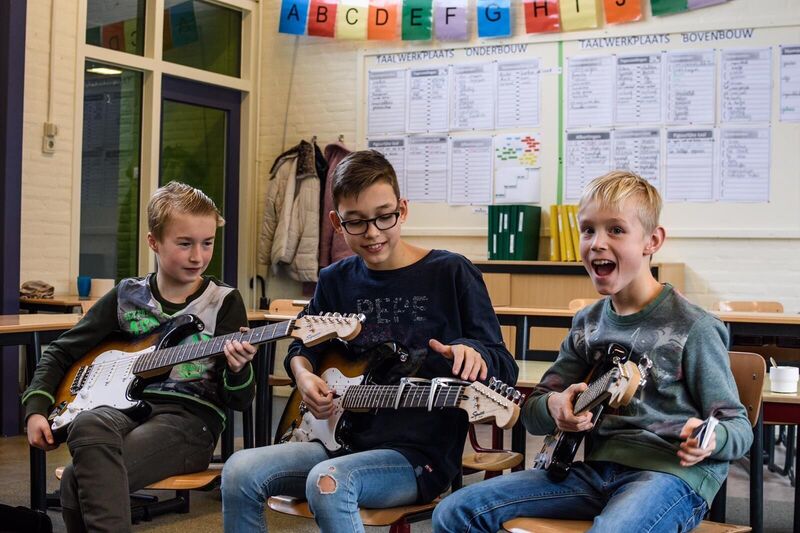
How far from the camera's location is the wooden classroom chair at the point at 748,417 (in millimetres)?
1758

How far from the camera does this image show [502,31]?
6.48 meters

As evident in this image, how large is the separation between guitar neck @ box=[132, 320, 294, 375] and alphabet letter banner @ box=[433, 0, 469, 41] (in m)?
4.75

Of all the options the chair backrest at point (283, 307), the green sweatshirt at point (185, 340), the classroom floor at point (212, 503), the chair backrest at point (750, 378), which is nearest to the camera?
the chair backrest at point (750, 378)

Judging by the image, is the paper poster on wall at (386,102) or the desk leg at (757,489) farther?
the paper poster on wall at (386,102)

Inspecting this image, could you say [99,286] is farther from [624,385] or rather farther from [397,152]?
[624,385]

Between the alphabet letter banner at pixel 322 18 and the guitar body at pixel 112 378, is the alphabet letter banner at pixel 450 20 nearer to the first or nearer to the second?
the alphabet letter banner at pixel 322 18

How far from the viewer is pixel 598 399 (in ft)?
5.42

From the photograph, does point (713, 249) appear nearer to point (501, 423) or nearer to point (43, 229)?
point (43, 229)

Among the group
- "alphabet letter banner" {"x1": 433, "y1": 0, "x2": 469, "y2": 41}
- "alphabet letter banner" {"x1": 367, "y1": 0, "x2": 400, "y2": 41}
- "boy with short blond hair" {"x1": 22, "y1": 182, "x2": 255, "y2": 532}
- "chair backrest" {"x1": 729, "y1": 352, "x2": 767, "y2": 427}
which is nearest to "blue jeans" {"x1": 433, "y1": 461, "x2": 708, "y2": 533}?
"chair backrest" {"x1": 729, "y1": 352, "x2": 767, "y2": 427}

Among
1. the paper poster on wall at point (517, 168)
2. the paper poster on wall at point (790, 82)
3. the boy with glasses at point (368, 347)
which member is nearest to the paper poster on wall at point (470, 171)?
the paper poster on wall at point (517, 168)

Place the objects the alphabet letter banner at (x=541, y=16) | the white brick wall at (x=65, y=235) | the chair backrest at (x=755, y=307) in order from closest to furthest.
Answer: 1. the chair backrest at (x=755, y=307)
2. the white brick wall at (x=65, y=235)
3. the alphabet letter banner at (x=541, y=16)

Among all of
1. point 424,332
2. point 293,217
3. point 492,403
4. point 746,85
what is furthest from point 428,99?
point 492,403

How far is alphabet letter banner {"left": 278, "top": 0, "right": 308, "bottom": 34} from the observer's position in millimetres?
6961

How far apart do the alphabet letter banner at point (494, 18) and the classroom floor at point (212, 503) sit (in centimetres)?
308
